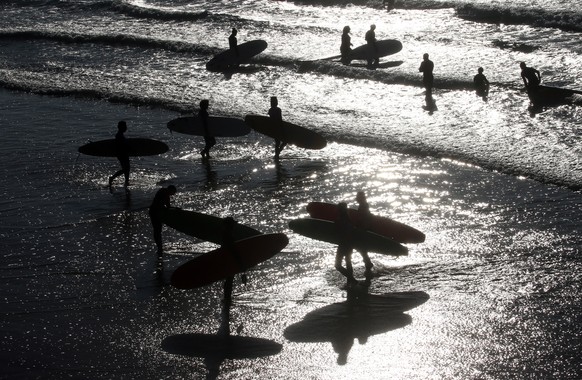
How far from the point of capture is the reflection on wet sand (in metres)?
11.5

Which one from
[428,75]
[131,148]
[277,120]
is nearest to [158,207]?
[131,148]

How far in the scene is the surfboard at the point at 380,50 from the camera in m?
29.2

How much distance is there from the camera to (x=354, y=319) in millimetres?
11961

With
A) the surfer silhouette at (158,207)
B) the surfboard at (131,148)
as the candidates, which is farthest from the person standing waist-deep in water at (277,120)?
the surfer silhouette at (158,207)

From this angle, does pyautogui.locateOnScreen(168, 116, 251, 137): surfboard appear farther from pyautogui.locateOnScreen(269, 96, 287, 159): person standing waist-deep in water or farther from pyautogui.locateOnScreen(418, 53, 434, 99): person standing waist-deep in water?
pyautogui.locateOnScreen(418, 53, 434, 99): person standing waist-deep in water

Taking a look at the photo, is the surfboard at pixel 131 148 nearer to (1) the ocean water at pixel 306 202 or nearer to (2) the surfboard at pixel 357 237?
(1) the ocean water at pixel 306 202

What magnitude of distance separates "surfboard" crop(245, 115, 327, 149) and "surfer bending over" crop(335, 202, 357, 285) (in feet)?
21.8

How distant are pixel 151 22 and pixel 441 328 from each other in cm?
2943

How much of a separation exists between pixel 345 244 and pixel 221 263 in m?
1.71

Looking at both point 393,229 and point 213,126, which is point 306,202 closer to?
point 393,229

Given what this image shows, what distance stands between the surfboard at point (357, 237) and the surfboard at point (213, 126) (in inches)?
251

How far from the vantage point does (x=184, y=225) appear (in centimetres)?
1427

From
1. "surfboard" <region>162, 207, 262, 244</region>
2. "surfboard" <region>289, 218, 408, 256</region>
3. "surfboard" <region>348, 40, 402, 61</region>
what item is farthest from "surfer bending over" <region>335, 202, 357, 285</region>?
"surfboard" <region>348, 40, 402, 61</region>

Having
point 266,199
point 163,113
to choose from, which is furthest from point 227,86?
point 266,199
